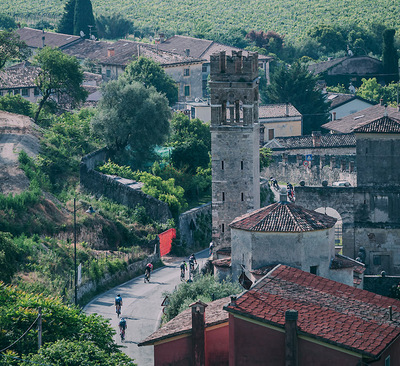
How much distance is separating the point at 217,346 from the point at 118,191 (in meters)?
34.1

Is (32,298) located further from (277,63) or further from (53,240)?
(277,63)

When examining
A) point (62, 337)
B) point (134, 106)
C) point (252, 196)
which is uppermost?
point (134, 106)

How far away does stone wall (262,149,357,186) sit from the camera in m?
97.9

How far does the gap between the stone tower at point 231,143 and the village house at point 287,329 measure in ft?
51.3

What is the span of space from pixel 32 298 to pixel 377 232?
30.3 meters

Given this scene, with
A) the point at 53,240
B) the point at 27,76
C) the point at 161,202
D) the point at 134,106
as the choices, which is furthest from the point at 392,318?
the point at 27,76

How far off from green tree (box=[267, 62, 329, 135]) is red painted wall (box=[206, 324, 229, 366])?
2870 inches

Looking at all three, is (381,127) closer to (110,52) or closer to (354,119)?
(354,119)

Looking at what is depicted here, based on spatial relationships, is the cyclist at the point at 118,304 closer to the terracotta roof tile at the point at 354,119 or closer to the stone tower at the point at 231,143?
the stone tower at the point at 231,143

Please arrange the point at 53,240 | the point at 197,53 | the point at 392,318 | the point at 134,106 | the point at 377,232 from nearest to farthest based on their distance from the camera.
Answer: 1. the point at 392,318
2. the point at 53,240
3. the point at 377,232
4. the point at 134,106
5. the point at 197,53

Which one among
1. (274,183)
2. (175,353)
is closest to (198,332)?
(175,353)

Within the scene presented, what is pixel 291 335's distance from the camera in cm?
4525

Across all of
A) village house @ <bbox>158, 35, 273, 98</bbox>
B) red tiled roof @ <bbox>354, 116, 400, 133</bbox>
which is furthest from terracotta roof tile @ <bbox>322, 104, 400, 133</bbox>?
red tiled roof @ <bbox>354, 116, 400, 133</bbox>

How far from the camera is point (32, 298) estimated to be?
5172 centimetres
